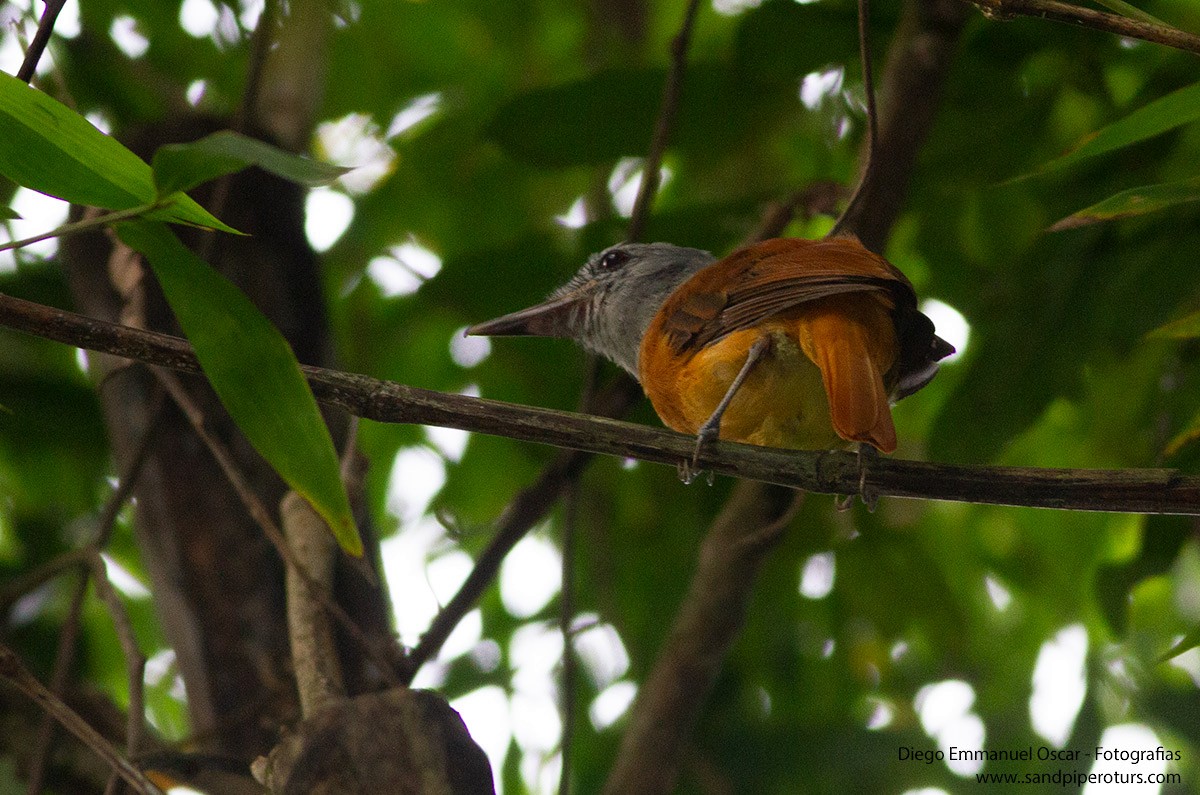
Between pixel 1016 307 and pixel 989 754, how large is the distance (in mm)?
1131

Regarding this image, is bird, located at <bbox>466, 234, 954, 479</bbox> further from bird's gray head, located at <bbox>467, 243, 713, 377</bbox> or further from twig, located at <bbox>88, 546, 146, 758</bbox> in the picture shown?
twig, located at <bbox>88, 546, 146, 758</bbox>

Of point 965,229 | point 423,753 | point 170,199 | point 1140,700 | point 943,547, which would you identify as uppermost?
point 965,229

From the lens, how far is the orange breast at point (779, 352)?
78.7 inches

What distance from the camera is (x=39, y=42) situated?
1.67 metres

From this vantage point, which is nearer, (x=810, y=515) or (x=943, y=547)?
(x=810, y=515)

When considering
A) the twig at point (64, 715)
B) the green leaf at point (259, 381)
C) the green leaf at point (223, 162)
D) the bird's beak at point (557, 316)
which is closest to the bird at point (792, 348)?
the bird's beak at point (557, 316)

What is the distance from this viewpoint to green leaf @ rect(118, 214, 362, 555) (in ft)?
4.82

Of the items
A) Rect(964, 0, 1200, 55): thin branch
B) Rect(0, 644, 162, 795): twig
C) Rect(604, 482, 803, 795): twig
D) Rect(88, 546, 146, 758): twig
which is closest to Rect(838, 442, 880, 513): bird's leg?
Rect(964, 0, 1200, 55): thin branch

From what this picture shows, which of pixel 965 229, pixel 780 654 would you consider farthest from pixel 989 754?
pixel 965 229

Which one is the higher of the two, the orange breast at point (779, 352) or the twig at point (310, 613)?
the orange breast at point (779, 352)

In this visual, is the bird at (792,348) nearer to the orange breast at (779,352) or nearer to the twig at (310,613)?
the orange breast at (779,352)

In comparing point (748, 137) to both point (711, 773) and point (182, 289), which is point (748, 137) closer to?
point (711, 773)

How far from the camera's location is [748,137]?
3.12 m

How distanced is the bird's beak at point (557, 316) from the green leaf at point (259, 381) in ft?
4.39
